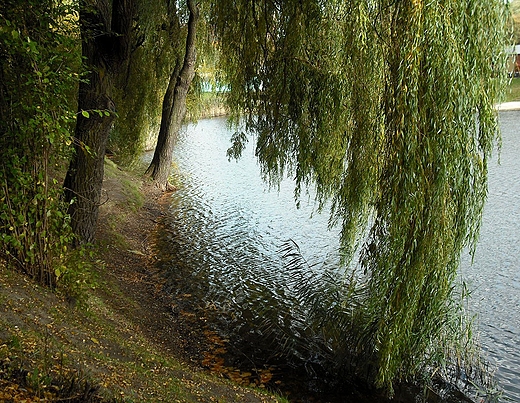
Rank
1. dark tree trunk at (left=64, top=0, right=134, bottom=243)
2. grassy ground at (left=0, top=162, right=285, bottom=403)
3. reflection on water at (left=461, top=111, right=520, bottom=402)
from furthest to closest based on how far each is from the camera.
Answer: dark tree trunk at (left=64, top=0, right=134, bottom=243)
reflection on water at (left=461, top=111, right=520, bottom=402)
grassy ground at (left=0, top=162, right=285, bottom=403)

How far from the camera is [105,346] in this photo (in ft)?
13.7

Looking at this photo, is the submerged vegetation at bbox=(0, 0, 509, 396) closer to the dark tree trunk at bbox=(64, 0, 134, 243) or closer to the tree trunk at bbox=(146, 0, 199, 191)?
the dark tree trunk at bbox=(64, 0, 134, 243)

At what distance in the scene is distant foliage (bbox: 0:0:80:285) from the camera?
403 cm

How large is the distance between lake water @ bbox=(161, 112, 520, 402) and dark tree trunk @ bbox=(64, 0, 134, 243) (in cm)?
241

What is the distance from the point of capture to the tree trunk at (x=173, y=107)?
12297mm

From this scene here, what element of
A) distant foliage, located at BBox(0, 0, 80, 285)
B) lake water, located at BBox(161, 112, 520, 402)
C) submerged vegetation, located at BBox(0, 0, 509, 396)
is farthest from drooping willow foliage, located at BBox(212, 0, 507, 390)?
distant foliage, located at BBox(0, 0, 80, 285)

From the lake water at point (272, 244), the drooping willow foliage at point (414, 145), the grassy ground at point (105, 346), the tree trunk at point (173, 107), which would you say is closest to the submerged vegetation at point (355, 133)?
the drooping willow foliage at point (414, 145)

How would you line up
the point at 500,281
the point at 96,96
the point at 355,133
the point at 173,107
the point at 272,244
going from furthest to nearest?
the point at 173,107
the point at 272,244
the point at 500,281
the point at 96,96
the point at 355,133

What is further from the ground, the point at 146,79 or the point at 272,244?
the point at 146,79

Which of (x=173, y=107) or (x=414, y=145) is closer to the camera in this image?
(x=414, y=145)

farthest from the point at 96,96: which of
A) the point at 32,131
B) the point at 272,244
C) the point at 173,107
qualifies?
the point at 173,107

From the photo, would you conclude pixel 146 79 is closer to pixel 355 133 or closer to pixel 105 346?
pixel 355 133

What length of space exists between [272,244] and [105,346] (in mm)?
6396

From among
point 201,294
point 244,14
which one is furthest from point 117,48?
point 201,294
